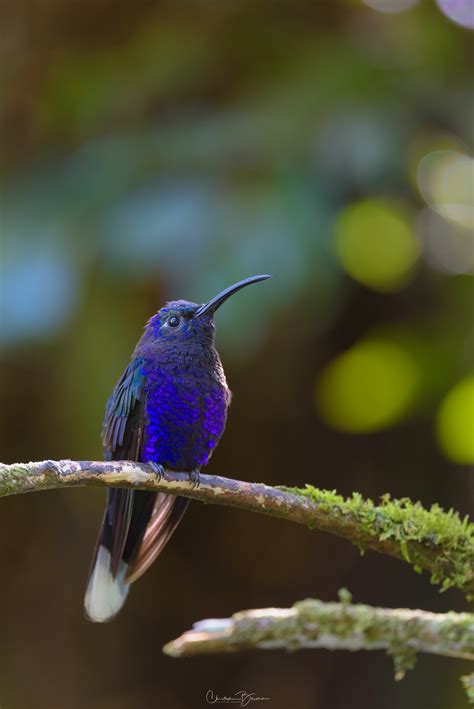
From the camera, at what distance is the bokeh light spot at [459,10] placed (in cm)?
569

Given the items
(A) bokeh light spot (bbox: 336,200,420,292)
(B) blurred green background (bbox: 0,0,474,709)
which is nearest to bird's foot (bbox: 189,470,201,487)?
(B) blurred green background (bbox: 0,0,474,709)

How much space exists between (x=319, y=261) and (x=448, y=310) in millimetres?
959

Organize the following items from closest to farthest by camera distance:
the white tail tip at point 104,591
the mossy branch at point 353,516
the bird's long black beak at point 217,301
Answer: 1. the mossy branch at point 353,516
2. the bird's long black beak at point 217,301
3. the white tail tip at point 104,591

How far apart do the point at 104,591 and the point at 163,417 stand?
522mm

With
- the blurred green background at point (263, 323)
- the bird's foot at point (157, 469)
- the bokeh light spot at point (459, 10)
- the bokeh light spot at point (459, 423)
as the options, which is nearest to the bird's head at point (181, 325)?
the bird's foot at point (157, 469)

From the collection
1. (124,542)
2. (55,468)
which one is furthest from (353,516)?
(55,468)

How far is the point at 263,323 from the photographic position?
4.43 meters

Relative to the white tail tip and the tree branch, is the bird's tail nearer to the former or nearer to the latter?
the white tail tip

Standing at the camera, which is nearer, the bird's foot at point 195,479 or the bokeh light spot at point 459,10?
the bird's foot at point 195,479

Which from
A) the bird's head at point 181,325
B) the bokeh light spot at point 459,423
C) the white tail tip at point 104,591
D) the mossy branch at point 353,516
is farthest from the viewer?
the bokeh light spot at point 459,423

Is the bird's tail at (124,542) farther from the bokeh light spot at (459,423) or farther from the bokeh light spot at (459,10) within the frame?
the bokeh light spot at (459,10)
